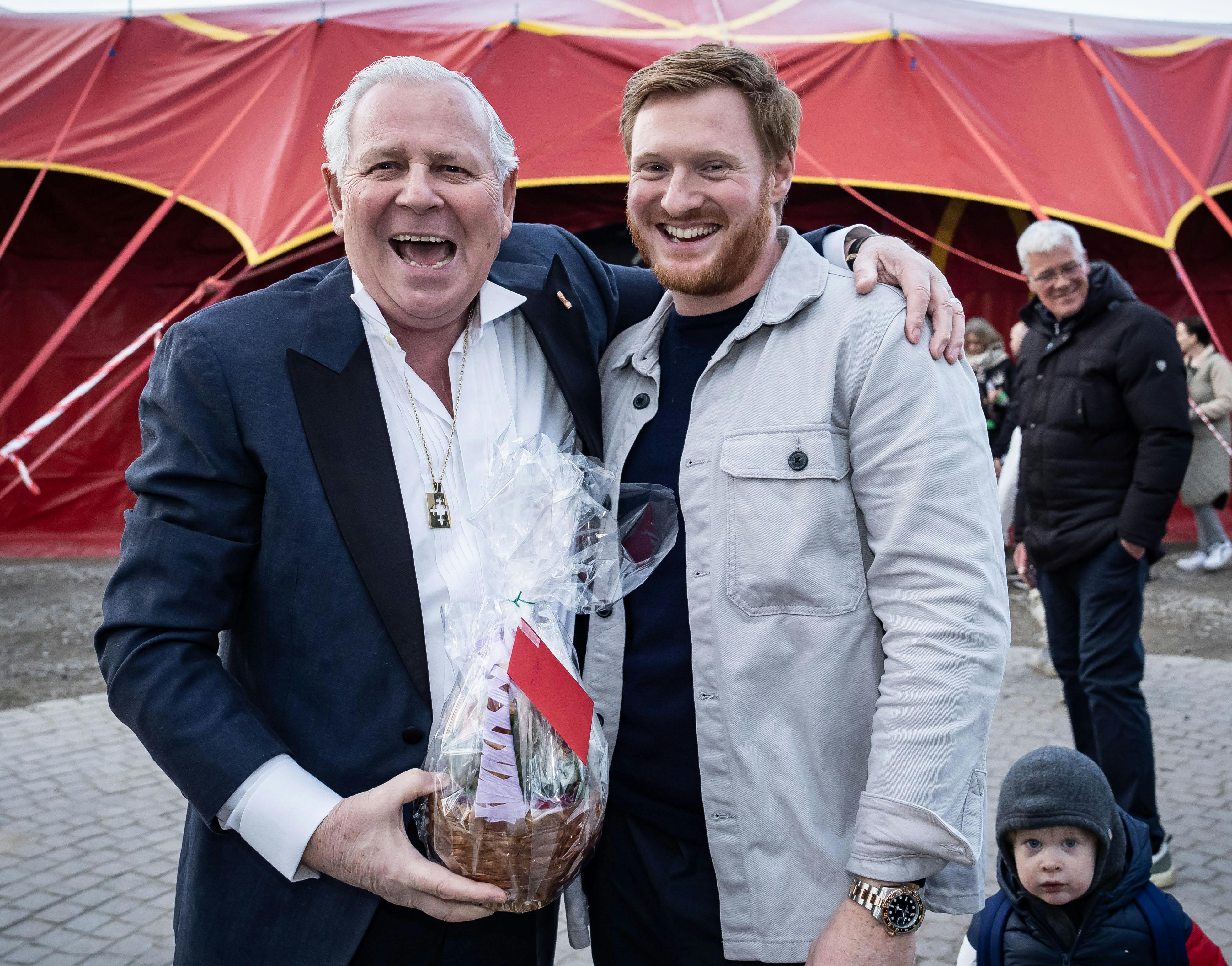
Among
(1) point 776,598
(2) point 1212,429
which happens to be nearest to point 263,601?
(1) point 776,598

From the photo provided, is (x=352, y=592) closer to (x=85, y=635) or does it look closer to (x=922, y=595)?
(x=922, y=595)

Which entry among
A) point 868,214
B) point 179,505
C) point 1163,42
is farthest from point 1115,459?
point 1163,42

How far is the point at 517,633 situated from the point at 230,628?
52cm

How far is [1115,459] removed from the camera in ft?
12.2

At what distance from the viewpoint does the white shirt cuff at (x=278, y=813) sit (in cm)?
145

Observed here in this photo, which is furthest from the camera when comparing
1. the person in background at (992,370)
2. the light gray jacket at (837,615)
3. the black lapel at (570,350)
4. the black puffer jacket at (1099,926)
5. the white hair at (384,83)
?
the person in background at (992,370)

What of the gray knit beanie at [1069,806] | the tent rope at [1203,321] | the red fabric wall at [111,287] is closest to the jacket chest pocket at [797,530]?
the gray knit beanie at [1069,806]

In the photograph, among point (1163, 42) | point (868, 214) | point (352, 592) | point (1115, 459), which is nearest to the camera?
point (352, 592)

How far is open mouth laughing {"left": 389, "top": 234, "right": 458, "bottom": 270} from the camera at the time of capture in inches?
69.1

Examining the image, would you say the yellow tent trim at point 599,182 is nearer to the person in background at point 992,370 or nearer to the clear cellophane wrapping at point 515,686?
the person in background at point 992,370

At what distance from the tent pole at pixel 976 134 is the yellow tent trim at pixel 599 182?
0.29ft

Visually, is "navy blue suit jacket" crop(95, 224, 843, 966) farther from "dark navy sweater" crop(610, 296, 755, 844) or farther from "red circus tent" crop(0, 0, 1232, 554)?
"red circus tent" crop(0, 0, 1232, 554)

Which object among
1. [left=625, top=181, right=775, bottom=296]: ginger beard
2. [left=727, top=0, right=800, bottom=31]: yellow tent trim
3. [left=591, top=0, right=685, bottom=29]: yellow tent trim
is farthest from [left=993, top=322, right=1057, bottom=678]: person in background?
[left=591, top=0, right=685, bottom=29]: yellow tent trim

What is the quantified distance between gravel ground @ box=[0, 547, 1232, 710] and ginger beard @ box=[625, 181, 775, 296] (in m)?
5.02
